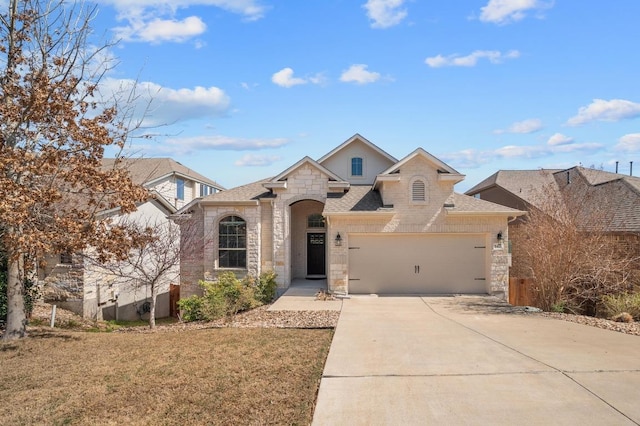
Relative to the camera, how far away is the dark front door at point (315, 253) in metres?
20.6

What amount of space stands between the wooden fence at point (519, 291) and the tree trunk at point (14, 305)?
1537 cm

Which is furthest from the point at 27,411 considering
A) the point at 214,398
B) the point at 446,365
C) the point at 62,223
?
the point at 446,365

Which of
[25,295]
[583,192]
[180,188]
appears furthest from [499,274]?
[180,188]

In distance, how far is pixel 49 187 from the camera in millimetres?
9070

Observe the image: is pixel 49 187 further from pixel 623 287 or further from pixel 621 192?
pixel 621 192

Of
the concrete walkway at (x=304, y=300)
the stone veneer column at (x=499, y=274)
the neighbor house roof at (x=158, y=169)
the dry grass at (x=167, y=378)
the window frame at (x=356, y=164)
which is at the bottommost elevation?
the dry grass at (x=167, y=378)

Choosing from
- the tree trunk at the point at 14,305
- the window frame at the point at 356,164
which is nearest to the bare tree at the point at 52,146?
the tree trunk at the point at 14,305

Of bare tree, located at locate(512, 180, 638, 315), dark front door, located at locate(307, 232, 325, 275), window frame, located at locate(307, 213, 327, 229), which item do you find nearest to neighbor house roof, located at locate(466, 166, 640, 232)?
bare tree, located at locate(512, 180, 638, 315)

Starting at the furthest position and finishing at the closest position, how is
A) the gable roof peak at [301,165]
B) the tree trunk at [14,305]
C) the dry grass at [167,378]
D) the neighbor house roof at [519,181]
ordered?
→ the neighbor house roof at [519,181], the gable roof peak at [301,165], the tree trunk at [14,305], the dry grass at [167,378]

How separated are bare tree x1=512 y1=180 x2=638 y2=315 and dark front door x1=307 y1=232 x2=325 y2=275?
886 cm

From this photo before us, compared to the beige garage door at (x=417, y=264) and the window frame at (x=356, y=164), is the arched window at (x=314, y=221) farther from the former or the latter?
the beige garage door at (x=417, y=264)

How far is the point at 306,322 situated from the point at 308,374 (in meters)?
4.37

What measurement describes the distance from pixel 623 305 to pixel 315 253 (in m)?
12.0

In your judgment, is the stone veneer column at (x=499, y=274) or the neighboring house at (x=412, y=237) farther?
the neighboring house at (x=412, y=237)
